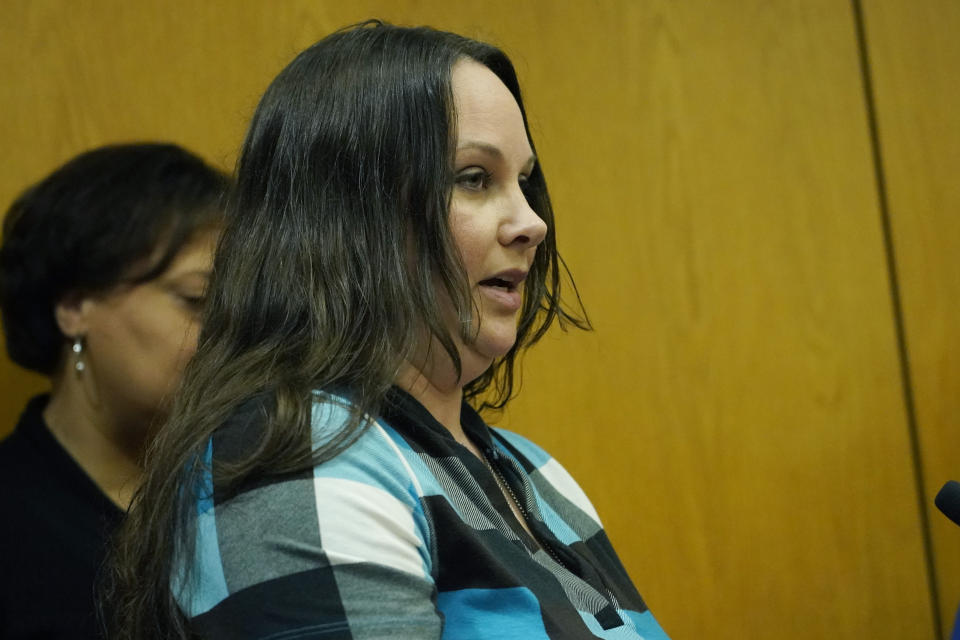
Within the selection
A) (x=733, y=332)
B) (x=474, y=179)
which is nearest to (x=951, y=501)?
(x=474, y=179)

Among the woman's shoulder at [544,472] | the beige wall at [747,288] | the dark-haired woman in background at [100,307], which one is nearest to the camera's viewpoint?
the woman's shoulder at [544,472]

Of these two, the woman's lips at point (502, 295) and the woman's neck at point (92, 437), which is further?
the woman's neck at point (92, 437)

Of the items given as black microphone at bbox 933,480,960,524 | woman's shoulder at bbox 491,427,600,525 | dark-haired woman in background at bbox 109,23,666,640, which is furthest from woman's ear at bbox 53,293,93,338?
black microphone at bbox 933,480,960,524

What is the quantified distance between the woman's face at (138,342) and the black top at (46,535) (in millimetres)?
86

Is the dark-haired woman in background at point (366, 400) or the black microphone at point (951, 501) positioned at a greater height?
the dark-haired woman in background at point (366, 400)

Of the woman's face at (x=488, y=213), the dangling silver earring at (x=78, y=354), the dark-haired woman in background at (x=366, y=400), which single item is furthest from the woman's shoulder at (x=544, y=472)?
the dangling silver earring at (x=78, y=354)

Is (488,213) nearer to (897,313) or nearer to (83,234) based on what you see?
(83,234)

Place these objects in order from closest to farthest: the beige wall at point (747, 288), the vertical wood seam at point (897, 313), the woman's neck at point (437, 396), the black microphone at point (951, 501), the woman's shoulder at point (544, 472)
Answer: the black microphone at point (951, 501)
the woman's neck at point (437, 396)
the woman's shoulder at point (544, 472)
the beige wall at point (747, 288)
the vertical wood seam at point (897, 313)

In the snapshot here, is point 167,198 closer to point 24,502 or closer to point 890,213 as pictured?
point 24,502

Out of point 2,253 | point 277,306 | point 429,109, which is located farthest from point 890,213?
point 2,253

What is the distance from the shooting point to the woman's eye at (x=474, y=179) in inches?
34.5

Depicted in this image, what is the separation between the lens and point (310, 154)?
0.85 meters

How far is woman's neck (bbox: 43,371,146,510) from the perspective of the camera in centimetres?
123

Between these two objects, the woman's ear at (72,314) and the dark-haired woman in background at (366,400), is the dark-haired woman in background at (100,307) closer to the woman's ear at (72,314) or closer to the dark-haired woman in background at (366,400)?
the woman's ear at (72,314)
